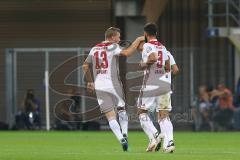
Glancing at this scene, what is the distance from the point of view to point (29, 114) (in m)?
35.0

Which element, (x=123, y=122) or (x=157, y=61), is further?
(x=123, y=122)

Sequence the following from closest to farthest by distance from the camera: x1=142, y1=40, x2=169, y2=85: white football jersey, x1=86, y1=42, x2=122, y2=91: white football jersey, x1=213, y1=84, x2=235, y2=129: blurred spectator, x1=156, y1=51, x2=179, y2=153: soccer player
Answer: x1=142, y1=40, x2=169, y2=85: white football jersey → x1=156, y1=51, x2=179, y2=153: soccer player → x1=86, y1=42, x2=122, y2=91: white football jersey → x1=213, y1=84, x2=235, y2=129: blurred spectator

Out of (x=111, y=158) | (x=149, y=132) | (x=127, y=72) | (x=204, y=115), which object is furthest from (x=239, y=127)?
(x=111, y=158)

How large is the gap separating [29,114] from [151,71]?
17.7m

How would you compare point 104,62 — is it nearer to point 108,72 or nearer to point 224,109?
point 108,72

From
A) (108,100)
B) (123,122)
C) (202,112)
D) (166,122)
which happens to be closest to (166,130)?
(166,122)

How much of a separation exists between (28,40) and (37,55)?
2925mm

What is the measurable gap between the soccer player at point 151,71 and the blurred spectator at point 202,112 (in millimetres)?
15850

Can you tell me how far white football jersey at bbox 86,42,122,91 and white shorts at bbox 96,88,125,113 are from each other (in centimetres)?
11

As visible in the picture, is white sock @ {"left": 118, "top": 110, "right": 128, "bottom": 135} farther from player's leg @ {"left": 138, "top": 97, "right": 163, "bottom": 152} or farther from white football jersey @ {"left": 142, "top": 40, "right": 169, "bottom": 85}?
white football jersey @ {"left": 142, "top": 40, "right": 169, "bottom": 85}

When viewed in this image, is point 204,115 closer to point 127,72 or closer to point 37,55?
point 127,72

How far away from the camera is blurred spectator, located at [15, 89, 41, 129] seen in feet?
115

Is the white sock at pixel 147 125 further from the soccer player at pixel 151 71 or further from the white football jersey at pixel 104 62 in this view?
the white football jersey at pixel 104 62

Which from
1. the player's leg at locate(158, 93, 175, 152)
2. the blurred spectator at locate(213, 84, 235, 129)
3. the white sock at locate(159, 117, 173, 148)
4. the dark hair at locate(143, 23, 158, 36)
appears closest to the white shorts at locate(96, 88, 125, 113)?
the player's leg at locate(158, 93, 175, 152)
